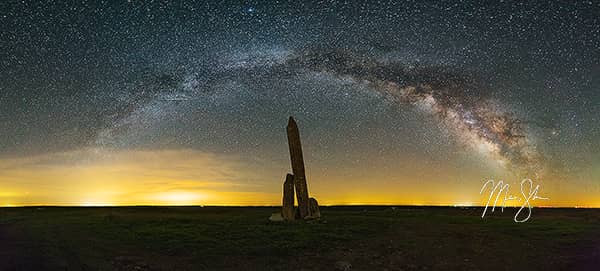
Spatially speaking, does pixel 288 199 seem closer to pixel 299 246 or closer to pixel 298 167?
pixel 298 167

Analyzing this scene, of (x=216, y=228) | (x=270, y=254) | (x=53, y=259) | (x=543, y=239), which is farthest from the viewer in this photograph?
(x=216, y=228)

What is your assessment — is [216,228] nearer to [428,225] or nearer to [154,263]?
[154,263]

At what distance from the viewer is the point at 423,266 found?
17.0 metres

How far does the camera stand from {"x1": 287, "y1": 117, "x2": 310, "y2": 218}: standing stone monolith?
100 feet

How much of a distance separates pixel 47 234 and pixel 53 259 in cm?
778

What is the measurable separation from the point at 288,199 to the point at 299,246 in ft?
34.7

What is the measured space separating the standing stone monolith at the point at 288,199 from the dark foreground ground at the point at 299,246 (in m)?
2.74

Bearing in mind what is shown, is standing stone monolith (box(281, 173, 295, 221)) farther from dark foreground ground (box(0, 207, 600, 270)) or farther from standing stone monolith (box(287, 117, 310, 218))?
dark foreground ground (box(0, 207, 600, 270))

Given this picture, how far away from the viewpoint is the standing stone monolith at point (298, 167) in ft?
100

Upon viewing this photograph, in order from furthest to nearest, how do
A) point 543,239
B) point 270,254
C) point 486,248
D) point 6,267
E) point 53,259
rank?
point 543,239 < point 486,248 < point 270,254 < point 53,259 < point 6,267

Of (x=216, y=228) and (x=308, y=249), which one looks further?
(x=216, y=228)

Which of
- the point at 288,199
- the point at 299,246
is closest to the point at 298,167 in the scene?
the point at 288,199

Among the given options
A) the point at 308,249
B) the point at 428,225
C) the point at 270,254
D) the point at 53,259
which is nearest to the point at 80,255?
the point at 53,259

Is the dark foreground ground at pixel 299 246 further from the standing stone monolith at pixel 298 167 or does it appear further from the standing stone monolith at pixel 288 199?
the standing stone monolith at pixel 298 167
